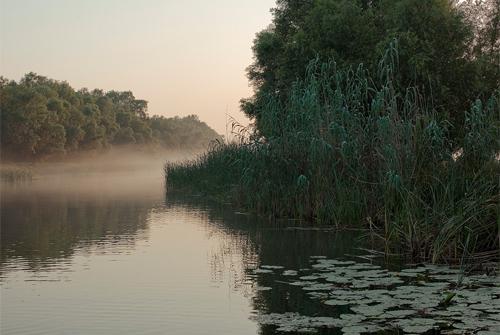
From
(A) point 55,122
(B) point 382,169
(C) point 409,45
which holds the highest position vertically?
(A) point 55,122

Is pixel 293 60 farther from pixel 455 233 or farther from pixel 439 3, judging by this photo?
pixel 455 233

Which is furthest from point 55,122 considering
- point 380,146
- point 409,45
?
point 380,146

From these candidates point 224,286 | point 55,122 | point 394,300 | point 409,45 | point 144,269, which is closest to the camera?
point 394,300

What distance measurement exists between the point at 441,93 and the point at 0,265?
48.8 feet

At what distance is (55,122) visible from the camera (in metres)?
67.1

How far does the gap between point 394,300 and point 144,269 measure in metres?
3.82

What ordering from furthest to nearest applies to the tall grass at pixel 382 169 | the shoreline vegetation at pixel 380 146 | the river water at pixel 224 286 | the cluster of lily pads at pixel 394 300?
the shoreline vegetation at pixel 380 146
the tall grass at pixel 382 169
the river water at pixel 224 286
the cluster of lily pads at pixel 394 300

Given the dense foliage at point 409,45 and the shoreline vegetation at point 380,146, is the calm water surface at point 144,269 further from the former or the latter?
the dense foliage at point 409,45

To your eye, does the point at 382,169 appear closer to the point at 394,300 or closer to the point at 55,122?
the point at 394,300

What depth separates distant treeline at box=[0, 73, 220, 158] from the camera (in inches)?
2354

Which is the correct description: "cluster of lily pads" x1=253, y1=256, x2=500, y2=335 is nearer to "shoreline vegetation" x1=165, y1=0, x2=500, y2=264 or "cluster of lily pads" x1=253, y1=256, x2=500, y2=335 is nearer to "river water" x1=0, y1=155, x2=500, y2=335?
"river water" x1=0, y1=155, x2=500, y2=335

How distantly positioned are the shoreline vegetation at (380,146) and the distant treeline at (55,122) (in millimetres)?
38728

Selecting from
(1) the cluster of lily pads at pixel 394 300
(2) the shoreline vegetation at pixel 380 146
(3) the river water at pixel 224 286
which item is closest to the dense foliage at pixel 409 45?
(2) the shoreline vegetation at pixel 380 146

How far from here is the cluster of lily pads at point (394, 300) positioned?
552cm
